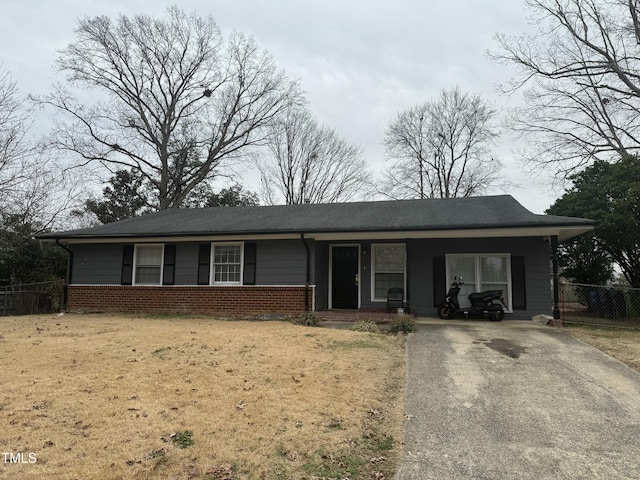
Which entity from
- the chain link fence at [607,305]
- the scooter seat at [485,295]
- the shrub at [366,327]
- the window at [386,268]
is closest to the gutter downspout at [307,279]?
the window at [386,268]

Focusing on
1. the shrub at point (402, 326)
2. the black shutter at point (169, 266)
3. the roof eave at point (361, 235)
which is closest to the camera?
the shrub at point (402, 326)

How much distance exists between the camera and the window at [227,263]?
1252 centimetres

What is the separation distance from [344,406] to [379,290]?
7.99 meters

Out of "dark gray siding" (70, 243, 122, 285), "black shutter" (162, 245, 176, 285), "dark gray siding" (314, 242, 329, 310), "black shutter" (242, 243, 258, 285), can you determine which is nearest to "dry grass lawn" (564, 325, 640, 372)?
"dark gray siding" (314, 242, 329, 310)

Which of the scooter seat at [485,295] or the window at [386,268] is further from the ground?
the window at [386,268]

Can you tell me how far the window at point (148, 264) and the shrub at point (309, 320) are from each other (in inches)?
202

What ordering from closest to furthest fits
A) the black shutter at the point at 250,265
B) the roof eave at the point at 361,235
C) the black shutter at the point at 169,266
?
the roof eave at the point at 361,235 → the black shutter at the point at 250,265 → the black shutter at the point at 169,266

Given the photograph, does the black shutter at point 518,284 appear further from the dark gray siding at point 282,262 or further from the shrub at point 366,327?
the dark gray siding at point 282,262

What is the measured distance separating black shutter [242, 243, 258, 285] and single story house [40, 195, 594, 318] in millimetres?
29

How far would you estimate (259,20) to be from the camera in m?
13.3

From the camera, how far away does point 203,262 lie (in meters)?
12.7

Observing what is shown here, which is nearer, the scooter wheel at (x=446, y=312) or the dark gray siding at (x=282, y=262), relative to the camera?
the scooter wheel at (x=446, y=312)

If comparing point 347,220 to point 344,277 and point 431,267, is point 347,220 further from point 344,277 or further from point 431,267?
point 431,267

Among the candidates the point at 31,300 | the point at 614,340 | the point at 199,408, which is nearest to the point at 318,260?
the point at 614,340
